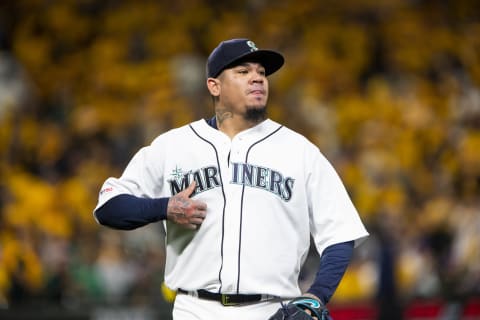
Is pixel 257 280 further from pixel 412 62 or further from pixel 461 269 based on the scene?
pixel 412 62

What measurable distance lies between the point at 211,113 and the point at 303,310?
20.5ft

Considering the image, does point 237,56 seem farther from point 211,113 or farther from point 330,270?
point 211,113

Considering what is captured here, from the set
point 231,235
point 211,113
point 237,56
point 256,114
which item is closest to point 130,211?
point 231,235

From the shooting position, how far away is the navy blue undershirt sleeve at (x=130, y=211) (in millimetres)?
3529

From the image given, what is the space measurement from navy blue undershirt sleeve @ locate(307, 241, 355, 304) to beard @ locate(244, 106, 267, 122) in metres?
0.62

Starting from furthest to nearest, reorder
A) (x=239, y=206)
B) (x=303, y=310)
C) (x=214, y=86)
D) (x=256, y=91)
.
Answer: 1. (x=214, y=86)
2. (x=256, y=91)
3. (x=239, y=206)
4. (x=303, y=310)

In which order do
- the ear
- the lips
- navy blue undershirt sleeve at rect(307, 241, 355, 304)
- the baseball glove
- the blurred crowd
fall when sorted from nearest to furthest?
1. the baseball glove
2. navy blue undershirt sleeve at rect(307, 241, 355, 304)
3. the lips
4. the ear
5. the blurred crowd

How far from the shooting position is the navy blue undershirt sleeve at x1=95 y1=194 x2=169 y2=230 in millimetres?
3529

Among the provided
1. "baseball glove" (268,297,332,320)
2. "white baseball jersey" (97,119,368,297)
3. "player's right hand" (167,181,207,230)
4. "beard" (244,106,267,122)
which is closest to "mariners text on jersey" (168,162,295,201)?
"white baseball jersey" (97,119,368,297)

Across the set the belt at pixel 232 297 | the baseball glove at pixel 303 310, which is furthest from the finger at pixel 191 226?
the baseball glove at pixel 303 310

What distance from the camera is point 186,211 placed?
351 cm

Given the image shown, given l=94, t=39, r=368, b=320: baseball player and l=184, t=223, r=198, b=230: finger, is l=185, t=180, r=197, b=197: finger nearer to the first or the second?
l=94, t=39, r=368, b=320: baseball player

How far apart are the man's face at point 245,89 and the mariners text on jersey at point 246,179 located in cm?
24

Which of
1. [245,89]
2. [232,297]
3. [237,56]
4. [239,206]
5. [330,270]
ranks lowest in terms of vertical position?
[232,297]
